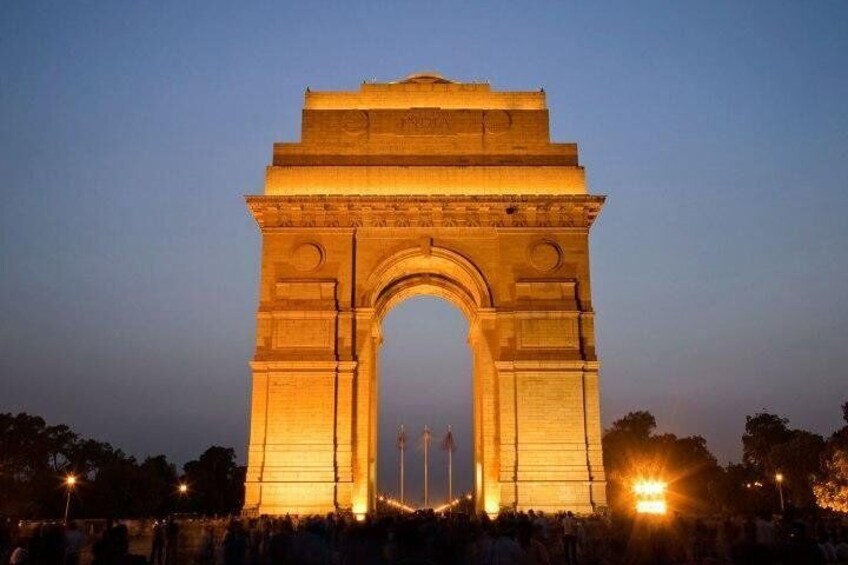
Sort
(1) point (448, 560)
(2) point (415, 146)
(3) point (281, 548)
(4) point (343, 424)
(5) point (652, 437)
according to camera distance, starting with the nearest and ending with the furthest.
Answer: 1. (3) point (281, 548)
2. (1) point (448, 560)
3. (4) point (343, 424)
4. (2) point (415, 146)
5. (5) point (652, 437)

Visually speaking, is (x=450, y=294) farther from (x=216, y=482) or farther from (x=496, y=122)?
(x=216, y=482)

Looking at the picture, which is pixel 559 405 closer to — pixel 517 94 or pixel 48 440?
pixel 517 94

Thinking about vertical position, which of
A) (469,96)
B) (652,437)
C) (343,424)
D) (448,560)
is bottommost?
(448,560)

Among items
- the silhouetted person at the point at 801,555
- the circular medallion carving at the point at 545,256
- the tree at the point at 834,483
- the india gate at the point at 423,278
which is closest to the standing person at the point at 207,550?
the india gate at the point at 423,278

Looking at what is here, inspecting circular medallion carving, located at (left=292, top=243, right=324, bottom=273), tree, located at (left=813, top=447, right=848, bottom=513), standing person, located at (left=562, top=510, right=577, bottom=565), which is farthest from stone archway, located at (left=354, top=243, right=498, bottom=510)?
tree, located at (left=813, top=447, right=848, bottom=513)

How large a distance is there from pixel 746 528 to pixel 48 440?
5692 cm

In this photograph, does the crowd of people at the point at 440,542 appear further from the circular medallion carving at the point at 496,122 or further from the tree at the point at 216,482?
the tree at the point at 216,482

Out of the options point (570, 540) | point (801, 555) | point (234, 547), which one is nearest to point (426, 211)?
point (570, 540)

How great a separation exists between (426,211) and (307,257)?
4572 millimetres

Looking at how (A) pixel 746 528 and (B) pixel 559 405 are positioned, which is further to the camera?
(B) pixel 559 405

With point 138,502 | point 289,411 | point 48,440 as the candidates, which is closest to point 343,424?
point 289,411

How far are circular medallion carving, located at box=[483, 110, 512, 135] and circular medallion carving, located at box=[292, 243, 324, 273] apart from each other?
815 cm

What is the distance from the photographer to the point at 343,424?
94.5 ft

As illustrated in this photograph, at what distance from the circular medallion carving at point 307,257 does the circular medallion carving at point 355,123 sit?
514 cm
